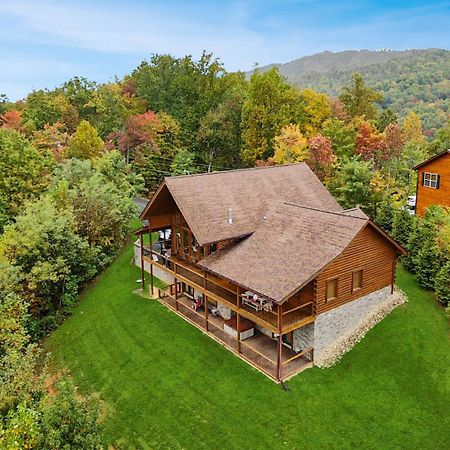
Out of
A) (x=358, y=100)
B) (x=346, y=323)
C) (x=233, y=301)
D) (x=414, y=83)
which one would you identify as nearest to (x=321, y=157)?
A: (x=358, y=100)

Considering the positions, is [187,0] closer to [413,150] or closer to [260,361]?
[260,361]

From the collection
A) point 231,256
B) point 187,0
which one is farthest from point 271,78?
point 231,256

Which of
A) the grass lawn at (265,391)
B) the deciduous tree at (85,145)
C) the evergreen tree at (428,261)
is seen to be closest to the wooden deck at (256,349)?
the grass lawn at (265,391)

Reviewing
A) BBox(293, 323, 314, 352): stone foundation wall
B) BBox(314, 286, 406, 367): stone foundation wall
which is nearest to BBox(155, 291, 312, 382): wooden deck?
BBox(293, 323, 314, 352): stone foundation wall

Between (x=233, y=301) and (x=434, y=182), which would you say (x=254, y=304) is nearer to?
(x=233, y=301)

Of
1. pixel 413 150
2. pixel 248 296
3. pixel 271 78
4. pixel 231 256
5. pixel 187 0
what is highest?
pixel 187 0

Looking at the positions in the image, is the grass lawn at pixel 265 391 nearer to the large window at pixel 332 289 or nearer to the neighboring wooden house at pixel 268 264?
the neighboring wooden house at pixel 268 264
